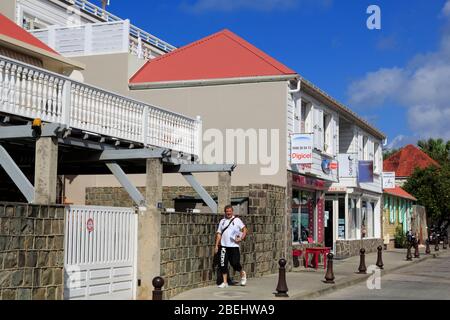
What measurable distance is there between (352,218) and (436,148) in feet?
130

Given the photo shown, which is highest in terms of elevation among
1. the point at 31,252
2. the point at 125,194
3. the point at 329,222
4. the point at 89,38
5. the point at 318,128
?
the point at 89,38

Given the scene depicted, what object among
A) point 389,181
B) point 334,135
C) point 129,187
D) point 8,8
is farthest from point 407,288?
point 389,181

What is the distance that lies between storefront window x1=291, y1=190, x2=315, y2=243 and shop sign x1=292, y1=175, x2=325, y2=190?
33cm

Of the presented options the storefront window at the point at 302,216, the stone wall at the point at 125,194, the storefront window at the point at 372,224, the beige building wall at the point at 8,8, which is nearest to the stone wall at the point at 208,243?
the stone wall at the point at 125,194

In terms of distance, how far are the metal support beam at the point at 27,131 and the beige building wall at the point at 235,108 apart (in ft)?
32.5

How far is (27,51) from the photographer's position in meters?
14.1

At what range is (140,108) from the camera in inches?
581

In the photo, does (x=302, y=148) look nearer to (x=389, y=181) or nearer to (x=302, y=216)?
(x=302, y=216)

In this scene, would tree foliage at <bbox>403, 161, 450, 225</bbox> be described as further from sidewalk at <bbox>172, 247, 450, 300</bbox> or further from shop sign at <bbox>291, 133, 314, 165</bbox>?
shop sign at <bbox>291, 133, 314, 165</bbox>

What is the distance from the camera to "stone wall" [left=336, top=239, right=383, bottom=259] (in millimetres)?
25797

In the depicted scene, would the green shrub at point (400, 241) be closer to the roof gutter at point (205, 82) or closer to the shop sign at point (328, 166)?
the shop sign at point (328, 166)

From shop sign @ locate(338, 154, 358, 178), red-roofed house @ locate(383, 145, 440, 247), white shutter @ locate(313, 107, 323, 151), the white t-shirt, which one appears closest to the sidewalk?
the white t-shirt
